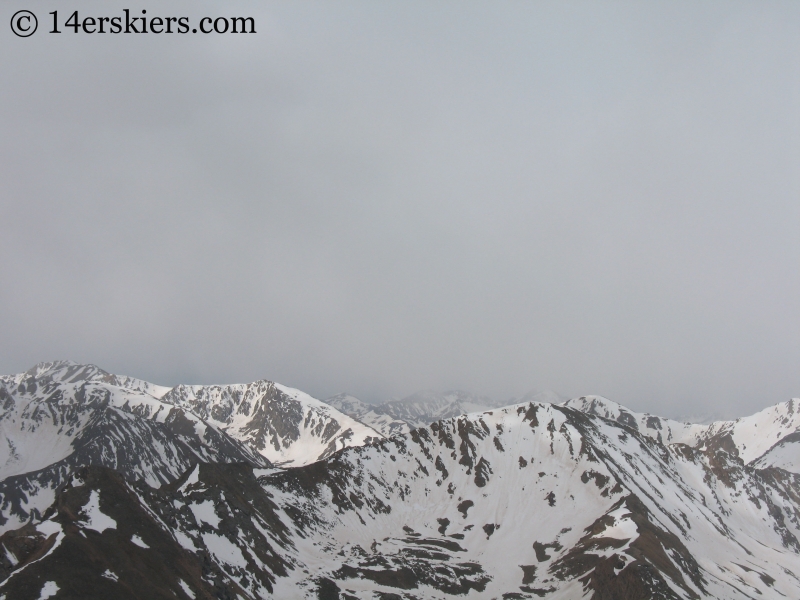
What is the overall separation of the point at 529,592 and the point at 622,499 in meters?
64.0

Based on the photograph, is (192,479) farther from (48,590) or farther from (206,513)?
(48,590)

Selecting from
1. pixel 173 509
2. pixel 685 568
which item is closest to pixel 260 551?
pixel 173 509

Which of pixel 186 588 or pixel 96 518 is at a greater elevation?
pixel 96 518

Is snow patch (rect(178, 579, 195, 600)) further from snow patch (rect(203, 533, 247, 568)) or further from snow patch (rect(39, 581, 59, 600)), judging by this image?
snow patch (rect(203, 533, 247, 568))

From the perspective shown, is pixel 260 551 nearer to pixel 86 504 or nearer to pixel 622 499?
pixel 86 504

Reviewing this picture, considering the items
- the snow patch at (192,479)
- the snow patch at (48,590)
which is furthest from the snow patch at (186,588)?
the snow patch at (192,479)

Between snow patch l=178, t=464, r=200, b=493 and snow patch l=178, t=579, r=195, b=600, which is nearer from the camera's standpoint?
snow patch l=178, t=579, r=195, b=600

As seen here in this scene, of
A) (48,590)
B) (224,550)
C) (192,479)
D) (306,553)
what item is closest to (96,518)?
(48,590)

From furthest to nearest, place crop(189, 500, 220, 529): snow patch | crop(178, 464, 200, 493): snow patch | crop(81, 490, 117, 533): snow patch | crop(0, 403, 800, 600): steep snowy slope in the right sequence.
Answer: crop(178, 464, 200, 493): snow patch → crop(189, 500, 220, 529): snow patch → crop(81, 490, 117, 533): snow patch → crop(0, 403, 800, 600): steep snowy slope

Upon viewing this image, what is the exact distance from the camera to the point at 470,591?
15350 cm

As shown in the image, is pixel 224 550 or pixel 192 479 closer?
pixel 224 550

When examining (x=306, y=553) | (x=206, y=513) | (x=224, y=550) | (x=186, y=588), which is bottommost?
(x=306, y=553)

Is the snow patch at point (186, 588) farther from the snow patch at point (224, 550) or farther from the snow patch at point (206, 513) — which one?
the snow patch at point (206, 513)

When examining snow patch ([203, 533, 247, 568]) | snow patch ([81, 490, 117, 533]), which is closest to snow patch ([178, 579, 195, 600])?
snow patch ([81, 490, 117, 533])
